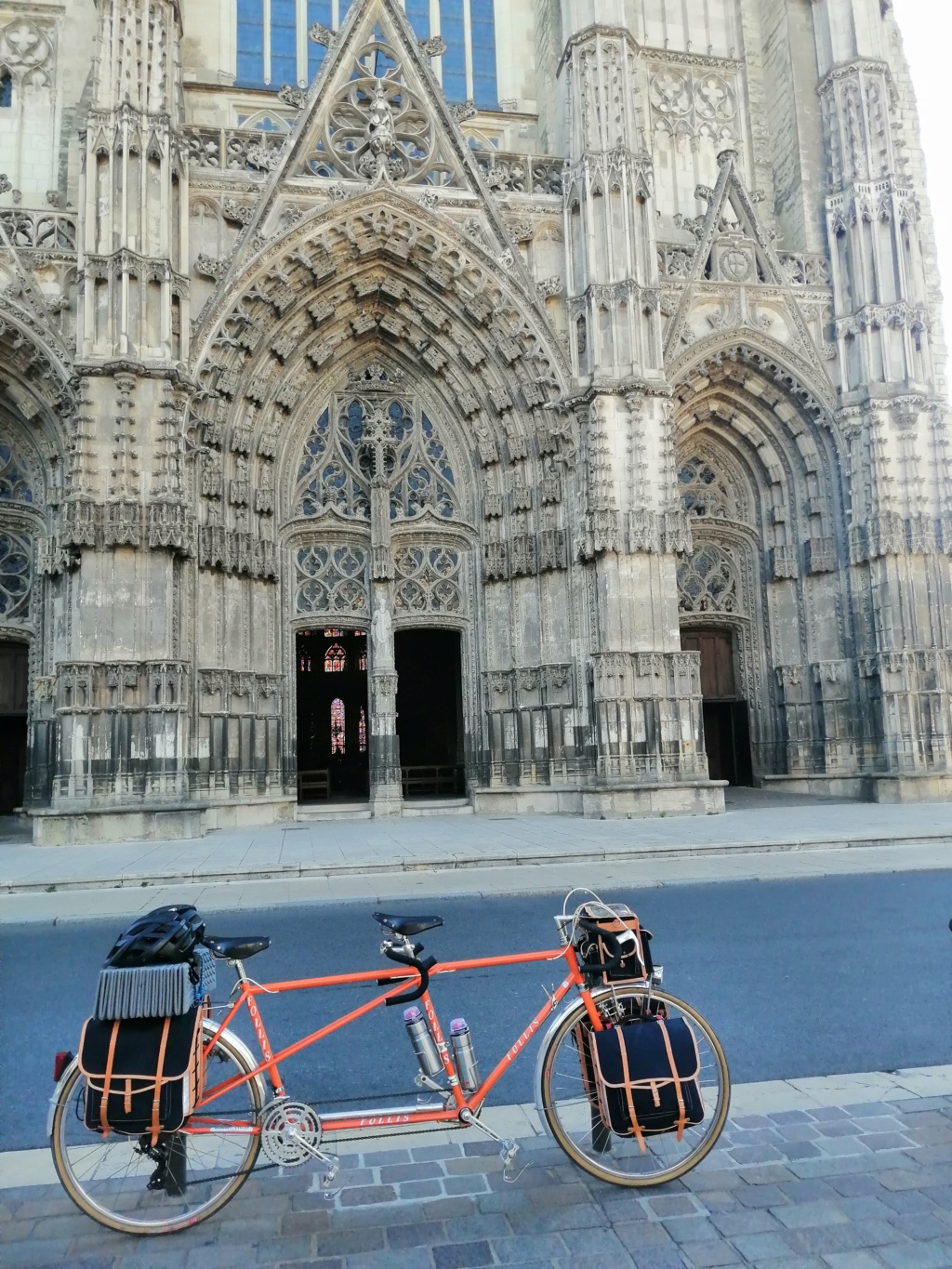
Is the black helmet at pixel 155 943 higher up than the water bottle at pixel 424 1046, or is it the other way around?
the black helmet at pixel 155 943

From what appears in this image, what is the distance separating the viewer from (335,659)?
33531mm

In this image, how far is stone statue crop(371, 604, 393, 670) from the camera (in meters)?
19.7

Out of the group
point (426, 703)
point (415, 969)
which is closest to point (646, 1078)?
point (415, 969)

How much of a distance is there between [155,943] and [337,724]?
30.6 meters

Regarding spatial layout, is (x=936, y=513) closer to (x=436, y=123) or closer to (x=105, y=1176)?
(x=436, y=123)

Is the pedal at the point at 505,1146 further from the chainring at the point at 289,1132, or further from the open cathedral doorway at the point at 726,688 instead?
the open cathedral doorway at the point at 726,688

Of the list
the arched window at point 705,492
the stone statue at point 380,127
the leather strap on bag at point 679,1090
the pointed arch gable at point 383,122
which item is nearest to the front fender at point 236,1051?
the leather strap on bag at point 679,1090

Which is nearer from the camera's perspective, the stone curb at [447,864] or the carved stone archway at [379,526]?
the stone curb at [447,864]

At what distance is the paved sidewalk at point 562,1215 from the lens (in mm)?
2967

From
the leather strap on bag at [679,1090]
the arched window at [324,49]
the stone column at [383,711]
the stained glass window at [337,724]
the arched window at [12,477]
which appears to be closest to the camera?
the leather strap on bag at [679,1090]

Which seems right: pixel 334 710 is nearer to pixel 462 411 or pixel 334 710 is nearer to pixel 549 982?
pixel 462 411

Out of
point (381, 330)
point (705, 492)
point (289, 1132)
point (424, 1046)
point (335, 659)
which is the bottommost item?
point (289, 1132)

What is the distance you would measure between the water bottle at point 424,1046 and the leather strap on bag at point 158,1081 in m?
0.84

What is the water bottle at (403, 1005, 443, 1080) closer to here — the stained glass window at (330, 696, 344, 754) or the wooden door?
the wooden door
